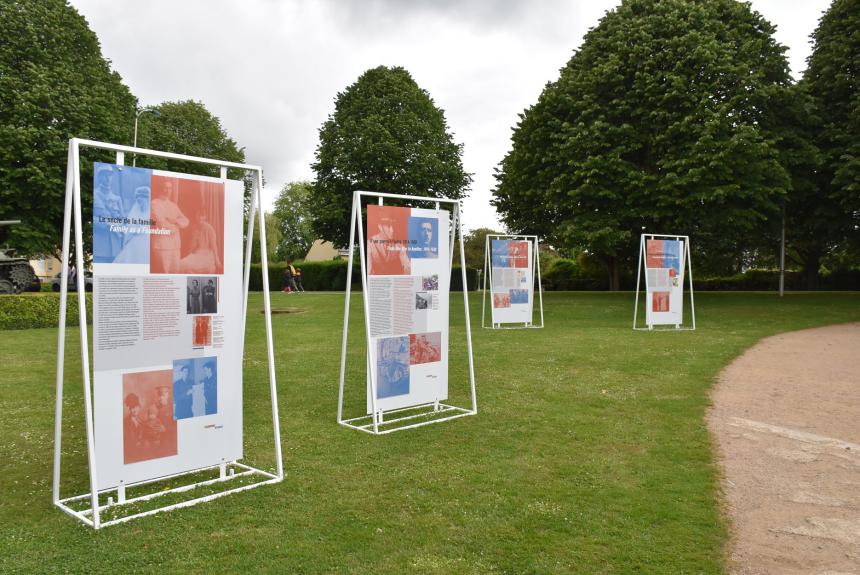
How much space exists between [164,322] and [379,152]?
32.4m

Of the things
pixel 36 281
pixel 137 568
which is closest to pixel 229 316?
pixel 137 568

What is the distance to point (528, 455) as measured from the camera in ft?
22.7

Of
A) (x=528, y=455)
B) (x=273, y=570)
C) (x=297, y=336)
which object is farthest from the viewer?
(x=297, y=336)

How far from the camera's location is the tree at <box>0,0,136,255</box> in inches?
956

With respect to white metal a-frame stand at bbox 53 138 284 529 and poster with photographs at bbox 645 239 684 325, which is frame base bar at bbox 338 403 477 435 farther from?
poster with photographs at bbox 645 239 684 325

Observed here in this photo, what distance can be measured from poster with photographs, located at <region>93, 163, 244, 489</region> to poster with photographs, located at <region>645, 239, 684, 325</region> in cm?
1506

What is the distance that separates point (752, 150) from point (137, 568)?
80.3 ft

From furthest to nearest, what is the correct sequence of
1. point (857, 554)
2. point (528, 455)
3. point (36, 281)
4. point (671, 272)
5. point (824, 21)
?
1. point (36, 281)
2. point (824, 21)
3. point (671, 272)
4. point (528, 455)
5. point (857, 554)

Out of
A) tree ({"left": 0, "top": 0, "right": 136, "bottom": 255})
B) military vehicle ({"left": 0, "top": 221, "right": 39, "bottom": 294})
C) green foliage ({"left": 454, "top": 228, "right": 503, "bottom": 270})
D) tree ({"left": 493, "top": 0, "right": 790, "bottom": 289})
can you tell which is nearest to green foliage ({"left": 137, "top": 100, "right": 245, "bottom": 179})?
military vehicle ({"left": 0, "top": 221, "right": 39, "bottom": 294})

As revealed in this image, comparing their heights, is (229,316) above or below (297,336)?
above

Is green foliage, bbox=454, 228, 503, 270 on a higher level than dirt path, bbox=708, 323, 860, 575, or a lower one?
higher

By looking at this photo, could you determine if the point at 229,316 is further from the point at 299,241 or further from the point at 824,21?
the point at 299,241

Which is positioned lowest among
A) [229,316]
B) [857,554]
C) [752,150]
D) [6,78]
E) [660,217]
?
[857,554]

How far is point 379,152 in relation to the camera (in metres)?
37.0
